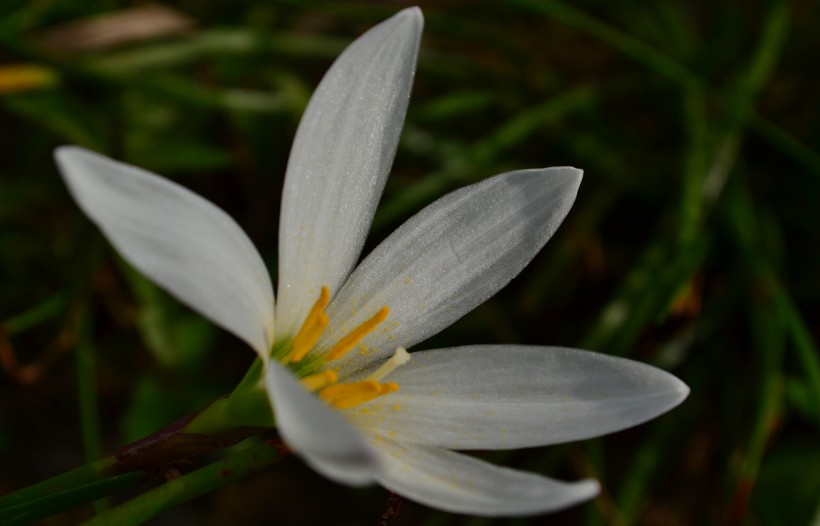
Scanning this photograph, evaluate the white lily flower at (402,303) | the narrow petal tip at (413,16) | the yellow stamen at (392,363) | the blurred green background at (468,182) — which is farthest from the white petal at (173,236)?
the blurred green background at (468,182)

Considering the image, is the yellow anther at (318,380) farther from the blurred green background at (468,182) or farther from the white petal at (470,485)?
the blurred green background at (468,182)

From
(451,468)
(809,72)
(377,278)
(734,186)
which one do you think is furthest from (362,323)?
(809,72)

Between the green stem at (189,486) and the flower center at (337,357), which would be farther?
the flower center at (337,357)

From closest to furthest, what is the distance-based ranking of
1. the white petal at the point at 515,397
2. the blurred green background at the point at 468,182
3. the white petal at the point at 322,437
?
the white petal at the point at 322,437 < the white petal at the point at 515,397 < the blurred green background at the point at 468,182

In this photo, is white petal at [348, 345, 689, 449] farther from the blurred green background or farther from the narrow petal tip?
the blurred green background

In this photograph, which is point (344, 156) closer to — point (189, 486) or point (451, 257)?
point (451, 257)

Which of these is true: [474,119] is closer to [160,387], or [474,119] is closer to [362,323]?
[160,387]

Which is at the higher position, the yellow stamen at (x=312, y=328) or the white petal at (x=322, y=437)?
the white petal at (x=322, y=437)

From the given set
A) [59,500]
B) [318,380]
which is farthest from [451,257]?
[59,500]
